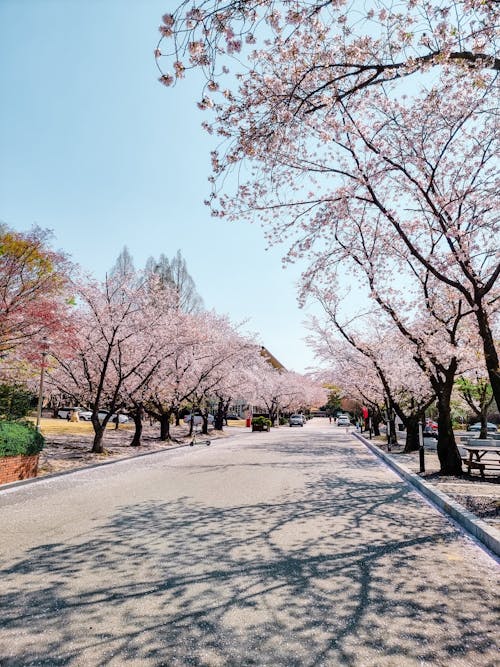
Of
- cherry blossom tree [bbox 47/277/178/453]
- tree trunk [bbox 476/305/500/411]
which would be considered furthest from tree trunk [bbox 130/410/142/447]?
tree trunk [bbox 476/305/500/411]

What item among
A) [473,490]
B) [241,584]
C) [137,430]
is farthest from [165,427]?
[241,584]

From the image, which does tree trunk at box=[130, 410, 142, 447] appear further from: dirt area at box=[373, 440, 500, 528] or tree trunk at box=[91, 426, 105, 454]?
dirt area at box=[373, 440, 500, 528]

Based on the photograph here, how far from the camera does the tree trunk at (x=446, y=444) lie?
1295 cm

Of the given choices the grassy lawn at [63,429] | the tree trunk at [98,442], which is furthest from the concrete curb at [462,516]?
the grassy lawn at [63,429]

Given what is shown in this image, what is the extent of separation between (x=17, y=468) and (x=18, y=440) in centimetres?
71

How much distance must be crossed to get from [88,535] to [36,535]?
2.59ft

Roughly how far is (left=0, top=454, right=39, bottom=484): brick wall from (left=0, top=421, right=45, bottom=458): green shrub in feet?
0.42

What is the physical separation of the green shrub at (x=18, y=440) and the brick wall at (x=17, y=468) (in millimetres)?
129

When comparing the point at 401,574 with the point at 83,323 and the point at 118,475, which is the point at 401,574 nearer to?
the point at 118,475

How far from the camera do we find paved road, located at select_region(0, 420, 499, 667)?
335 cm

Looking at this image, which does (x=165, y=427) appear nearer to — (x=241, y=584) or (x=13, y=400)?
(x=13, y=400)

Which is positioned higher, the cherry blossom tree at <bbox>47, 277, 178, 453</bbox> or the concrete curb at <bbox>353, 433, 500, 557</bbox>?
the cherry blossom tree at <bbox>47, 277, 178, 453</bbox>

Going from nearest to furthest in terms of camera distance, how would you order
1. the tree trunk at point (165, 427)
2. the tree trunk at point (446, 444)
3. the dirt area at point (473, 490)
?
1. the dirt area at point (473, 490)
2. the tree trunk at point (446, 444)
3. the tree trunk at point (165, 427)

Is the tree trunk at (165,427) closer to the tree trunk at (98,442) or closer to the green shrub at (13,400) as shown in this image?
the green shrub at (13,400)
